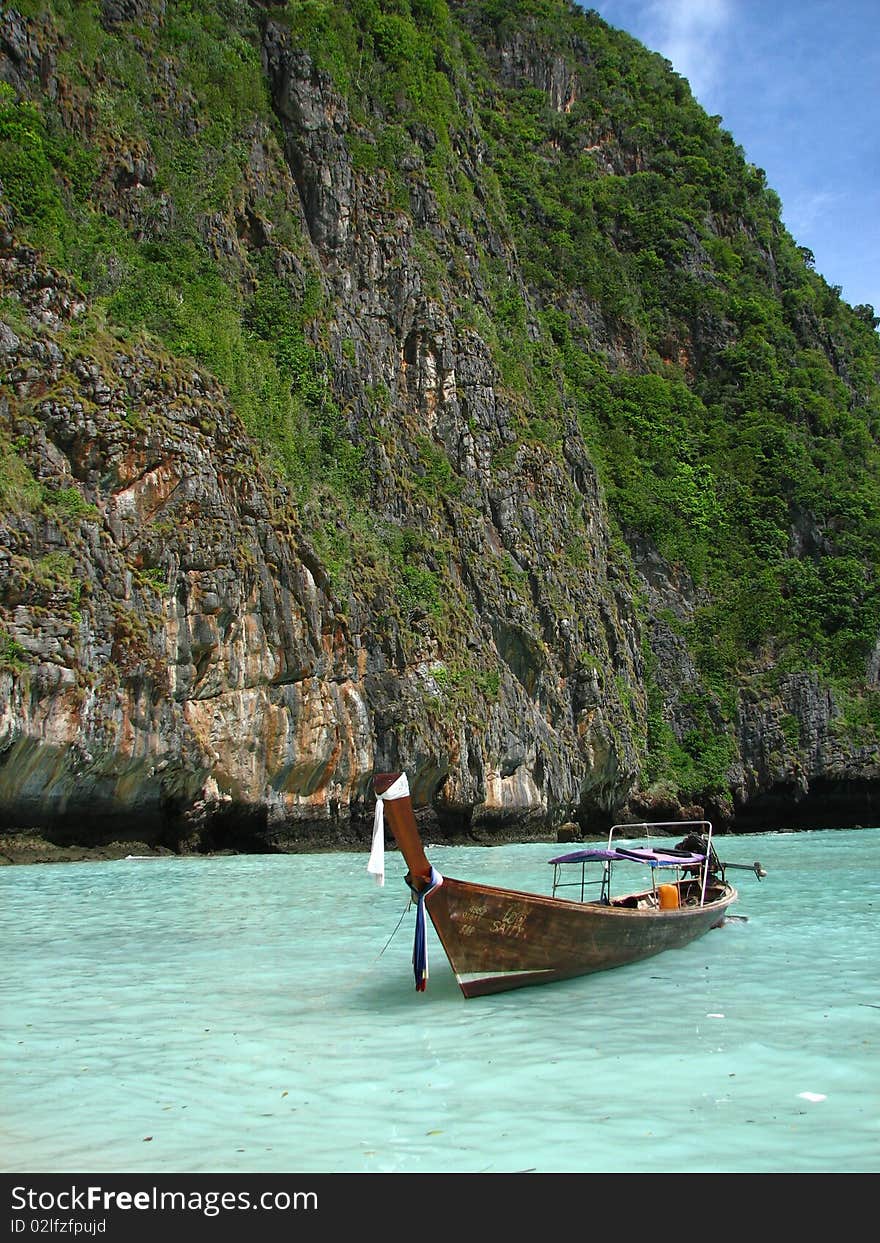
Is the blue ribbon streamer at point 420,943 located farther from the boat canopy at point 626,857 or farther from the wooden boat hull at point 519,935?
the boat canopy at point 626,857

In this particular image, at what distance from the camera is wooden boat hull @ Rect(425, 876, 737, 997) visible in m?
9.11

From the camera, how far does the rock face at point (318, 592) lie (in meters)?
25.5

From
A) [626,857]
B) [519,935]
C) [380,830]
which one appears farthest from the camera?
[626,857]

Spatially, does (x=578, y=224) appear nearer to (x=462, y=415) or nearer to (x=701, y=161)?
(x=701, y=161)

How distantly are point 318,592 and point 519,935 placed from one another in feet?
78.9

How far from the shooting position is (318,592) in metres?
32.7

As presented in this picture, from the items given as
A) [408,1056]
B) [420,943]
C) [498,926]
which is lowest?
[408,1056]

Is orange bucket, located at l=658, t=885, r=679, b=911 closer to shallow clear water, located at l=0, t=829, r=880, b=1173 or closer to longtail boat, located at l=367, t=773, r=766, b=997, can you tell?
shallow clear water, located at l=0, t=829, r=880, b=1173

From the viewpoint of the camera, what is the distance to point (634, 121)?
74.9 m

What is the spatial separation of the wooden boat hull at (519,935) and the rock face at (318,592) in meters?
16.6

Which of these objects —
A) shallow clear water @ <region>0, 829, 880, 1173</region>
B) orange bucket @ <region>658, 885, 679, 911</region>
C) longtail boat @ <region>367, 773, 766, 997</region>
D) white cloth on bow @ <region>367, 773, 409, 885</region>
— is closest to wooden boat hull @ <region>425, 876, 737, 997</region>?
longtail boat @ <region>367, 773, 766, 997</region>

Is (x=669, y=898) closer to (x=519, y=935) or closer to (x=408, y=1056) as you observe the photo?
(x=519, y=935)

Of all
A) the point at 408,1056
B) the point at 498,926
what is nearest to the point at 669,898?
the point at 498,926

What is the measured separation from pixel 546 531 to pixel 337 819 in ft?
64.4
